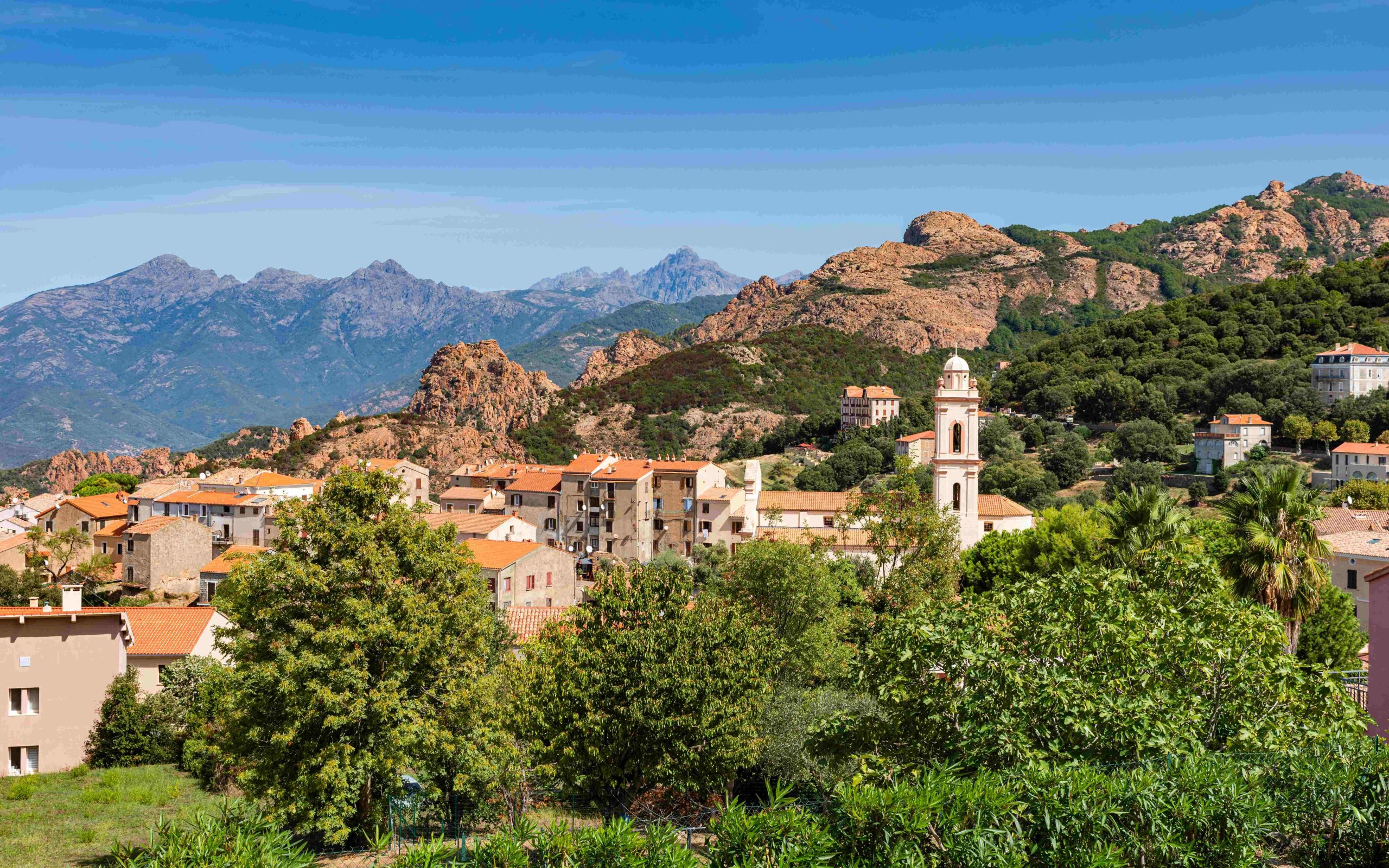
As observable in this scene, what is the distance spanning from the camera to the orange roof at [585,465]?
76.4 m

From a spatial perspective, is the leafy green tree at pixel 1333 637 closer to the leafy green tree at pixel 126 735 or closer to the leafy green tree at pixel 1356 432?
the leafy green tree at pixel 126 735

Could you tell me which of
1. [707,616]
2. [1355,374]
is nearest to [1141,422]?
[1355,374]

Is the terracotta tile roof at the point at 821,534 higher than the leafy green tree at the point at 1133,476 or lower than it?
lower

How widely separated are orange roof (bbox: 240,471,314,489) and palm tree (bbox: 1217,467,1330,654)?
7503 cm

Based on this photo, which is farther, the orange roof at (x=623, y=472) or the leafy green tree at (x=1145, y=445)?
the leafy green tree at (x=1145, y=445)

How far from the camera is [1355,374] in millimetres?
106688

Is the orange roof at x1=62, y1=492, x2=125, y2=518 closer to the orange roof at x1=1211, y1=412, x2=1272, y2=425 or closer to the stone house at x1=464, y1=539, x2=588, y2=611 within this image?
the stone house at x1=464, y1=539, x2=588, y2=611

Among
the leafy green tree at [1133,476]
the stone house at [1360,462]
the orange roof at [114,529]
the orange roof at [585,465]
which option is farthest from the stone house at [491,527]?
the stone house at [1360,462]

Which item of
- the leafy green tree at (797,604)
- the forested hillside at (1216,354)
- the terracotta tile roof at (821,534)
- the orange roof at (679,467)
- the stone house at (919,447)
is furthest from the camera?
the forested hillside at (1216,354)

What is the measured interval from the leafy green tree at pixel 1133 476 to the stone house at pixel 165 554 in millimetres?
69205

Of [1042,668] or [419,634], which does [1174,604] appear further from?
[419,634]

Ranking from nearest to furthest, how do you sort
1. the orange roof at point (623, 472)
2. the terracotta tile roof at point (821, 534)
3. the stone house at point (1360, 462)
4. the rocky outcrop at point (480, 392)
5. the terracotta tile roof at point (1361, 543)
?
the terracotta tile roof at point (1361, 543) → the terracotta tile roof at point (821, 534) → the orange roof at point (623, 472) → the stone house at point (1360, 462) → the rocky outcrop at point (480, 392)

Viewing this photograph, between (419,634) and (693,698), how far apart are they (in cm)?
646

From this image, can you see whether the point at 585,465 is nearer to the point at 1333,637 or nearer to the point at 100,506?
the point at 100,506
